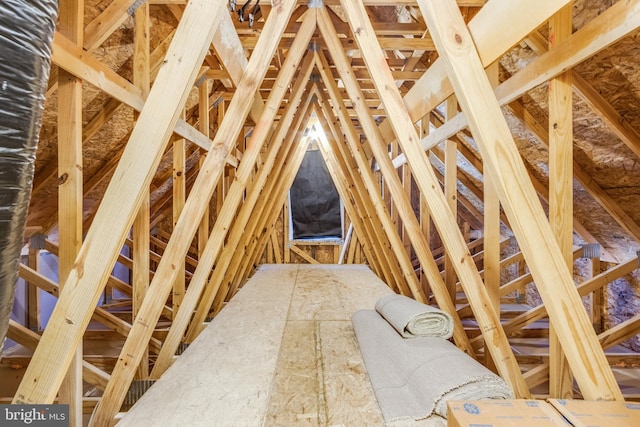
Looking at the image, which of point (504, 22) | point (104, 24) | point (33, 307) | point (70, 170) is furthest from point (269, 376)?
point (33, 307)

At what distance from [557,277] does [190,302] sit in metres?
1.68

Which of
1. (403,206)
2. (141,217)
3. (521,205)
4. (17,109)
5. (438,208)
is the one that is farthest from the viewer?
(403,206)

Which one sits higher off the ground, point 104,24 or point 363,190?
point 104,24

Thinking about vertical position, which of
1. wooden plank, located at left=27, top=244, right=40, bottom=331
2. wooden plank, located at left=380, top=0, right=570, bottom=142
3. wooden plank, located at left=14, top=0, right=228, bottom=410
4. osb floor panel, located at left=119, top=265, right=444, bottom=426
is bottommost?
osb floor panel, located at left=119, top=265, right=444, bottom=426

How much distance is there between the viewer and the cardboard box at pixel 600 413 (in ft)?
2.79

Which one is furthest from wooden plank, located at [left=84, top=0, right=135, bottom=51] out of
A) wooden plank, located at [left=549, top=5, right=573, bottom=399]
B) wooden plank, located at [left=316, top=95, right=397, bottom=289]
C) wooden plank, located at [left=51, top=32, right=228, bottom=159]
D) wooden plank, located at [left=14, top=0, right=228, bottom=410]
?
wooden plank, located at [left=316, top=95, right=397, bottom=289]

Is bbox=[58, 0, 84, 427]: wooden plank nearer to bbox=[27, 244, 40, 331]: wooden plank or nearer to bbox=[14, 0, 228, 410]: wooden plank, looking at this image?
bbox=[14, 0, 228, 410]: wooden plank

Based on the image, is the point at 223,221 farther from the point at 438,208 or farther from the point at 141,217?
the point at 438,208

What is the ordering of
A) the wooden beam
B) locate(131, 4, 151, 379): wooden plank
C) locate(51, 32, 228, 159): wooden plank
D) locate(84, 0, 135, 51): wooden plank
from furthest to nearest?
locate(131, 4, 151, 379): wooden plank, locate(84, 0, 135, 51): wooden plank, the wooden beam, locate(51, 32, 228, 159): wooden plank

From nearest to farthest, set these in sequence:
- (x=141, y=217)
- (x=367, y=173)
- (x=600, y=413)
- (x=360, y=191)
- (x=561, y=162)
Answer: (x=600, y=413) → (x=561, y=162) → (x=141, y=217) → (x=367, y=173) → (x=360, y=191)

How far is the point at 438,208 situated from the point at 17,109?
4.72 feet

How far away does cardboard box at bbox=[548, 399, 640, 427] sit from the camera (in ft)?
2.79

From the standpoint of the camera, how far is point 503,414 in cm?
92

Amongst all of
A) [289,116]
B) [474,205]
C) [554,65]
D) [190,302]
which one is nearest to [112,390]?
[190,302]
